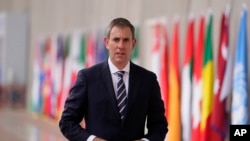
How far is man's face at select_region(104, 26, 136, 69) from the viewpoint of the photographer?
120 inches

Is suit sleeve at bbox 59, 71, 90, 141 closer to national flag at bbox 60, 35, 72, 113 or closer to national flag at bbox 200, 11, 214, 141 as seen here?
national flag at bbox 200, 11, 214, 141

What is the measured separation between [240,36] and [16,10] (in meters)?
16.8

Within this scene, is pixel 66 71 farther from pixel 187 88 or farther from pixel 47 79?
pixel 187 88

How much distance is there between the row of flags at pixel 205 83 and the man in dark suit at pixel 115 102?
361 centimetres

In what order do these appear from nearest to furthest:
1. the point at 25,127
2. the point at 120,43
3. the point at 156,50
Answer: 1. the point at 120,43
2. the point at 156,50
3. the point at 25,127

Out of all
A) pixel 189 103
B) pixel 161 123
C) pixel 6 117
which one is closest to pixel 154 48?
pixel 189 103

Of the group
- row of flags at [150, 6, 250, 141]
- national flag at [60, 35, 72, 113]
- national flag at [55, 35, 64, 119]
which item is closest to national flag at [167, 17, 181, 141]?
row of flags at [150, 6, 250, 141]

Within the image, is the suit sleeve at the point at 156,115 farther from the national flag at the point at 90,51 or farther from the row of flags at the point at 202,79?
the national flag at the point at 90,51

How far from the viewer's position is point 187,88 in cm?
804

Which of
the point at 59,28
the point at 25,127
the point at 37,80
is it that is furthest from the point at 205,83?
the point at 37,80

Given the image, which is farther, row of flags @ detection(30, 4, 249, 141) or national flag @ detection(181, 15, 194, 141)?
national flag @ detection(181, 15, 194, 141)

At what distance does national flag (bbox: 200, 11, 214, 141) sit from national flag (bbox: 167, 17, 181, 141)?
0.67m

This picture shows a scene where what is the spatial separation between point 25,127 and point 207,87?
8.66 meters

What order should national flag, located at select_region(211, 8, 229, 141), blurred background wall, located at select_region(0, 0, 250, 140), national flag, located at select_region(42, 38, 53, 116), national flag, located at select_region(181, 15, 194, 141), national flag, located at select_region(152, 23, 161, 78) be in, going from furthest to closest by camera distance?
national flag, located at select_region(42, 38, 53, 116)
national flag, located at select_region(152, 23, 161, 78)
blurred background wall, located at select_region(0, 0, 250, 140)
national flag, located at select_region(181, 15, 194, 141)
national flag, located at select_region(211, 8, 229, 141)
